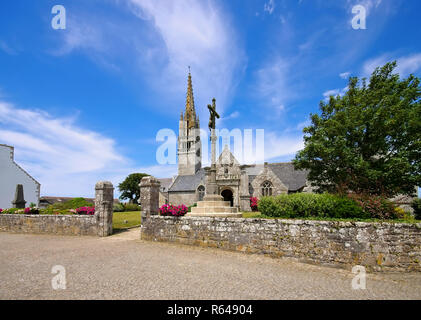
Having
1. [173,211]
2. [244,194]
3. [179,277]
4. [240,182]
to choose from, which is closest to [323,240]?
[179,277]

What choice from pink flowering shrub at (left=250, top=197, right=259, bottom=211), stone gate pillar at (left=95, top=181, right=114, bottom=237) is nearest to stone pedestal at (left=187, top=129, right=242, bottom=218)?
stone gate pillar at (left=95, top=181, right=114, bottom=237)

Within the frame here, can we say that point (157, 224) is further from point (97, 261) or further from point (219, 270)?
point (219, 270)

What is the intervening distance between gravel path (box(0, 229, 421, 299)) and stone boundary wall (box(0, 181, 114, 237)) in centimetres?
307

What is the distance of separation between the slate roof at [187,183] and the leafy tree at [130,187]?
2062 centimetres

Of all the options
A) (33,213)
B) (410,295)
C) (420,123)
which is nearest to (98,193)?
(33,213)

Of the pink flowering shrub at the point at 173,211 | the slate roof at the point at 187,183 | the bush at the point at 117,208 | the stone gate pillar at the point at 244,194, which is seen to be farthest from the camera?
the slate roof at the point at 187,183

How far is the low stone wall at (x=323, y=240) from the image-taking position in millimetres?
5523

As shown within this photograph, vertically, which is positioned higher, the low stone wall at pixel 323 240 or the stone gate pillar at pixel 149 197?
the stone gate pillar at pixel 149 197

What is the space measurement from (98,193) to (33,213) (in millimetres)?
6124

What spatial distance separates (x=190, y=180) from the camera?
36.9 metres

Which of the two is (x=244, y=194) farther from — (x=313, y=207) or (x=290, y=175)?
(x=313, y=207)

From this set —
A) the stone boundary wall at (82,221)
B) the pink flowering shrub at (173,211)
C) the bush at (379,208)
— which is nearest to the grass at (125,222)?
the stone boundary wall at (82,221)

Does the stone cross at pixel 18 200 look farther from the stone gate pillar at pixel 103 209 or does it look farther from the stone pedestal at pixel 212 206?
the stone pedestal at pixel 212 206

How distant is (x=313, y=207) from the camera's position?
8.41 m
